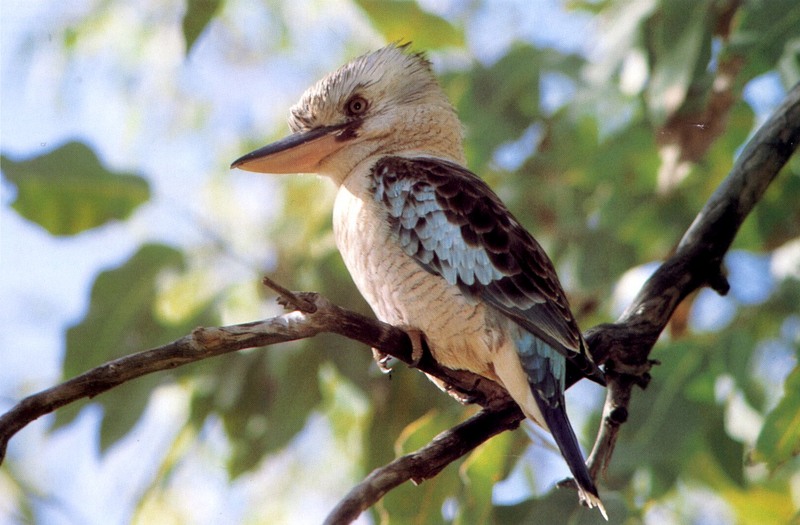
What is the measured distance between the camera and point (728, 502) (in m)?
3.39

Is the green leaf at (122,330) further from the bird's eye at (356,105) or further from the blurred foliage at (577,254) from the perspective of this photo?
the bird's eye at (356,105)

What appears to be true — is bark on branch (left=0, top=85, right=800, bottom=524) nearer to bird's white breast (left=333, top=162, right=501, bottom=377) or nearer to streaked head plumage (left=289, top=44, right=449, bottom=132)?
bird's white breast (left=333, top=162, right=501, bottom=377)

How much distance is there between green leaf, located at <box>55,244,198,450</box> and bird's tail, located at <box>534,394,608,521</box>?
150cm

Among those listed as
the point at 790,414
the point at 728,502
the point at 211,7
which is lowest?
the point at 790,414

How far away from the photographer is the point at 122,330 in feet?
9.69

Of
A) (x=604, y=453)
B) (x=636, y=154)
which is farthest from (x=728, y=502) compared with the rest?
(x=604, y=453)

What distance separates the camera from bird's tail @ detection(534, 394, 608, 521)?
1591 mm

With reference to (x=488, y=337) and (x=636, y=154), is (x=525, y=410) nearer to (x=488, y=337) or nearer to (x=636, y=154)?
(x=488, y=337)

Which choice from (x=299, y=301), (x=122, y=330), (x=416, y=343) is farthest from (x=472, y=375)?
(x=122, y=330)

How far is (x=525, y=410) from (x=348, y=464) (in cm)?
208

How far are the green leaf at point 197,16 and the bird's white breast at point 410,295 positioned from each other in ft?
1.96

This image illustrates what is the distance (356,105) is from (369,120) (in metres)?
0.06

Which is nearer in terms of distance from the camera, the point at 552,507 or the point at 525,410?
the point at 525,410

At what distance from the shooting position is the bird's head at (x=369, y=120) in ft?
7.77
